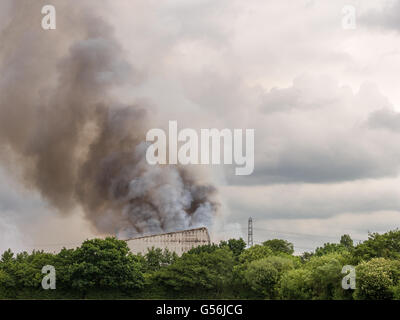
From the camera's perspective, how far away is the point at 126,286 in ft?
227

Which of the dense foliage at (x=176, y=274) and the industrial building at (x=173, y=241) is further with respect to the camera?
the industrial building at (x=173, y=241)

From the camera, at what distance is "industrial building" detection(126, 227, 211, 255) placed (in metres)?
89.0

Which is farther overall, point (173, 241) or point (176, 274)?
point (173, 241)

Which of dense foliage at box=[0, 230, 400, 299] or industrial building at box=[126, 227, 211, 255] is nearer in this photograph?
dense foliage at box=[0, 230, 400, 299]

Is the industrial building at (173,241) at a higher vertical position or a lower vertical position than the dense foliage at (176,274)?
higher

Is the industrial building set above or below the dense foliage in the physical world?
above

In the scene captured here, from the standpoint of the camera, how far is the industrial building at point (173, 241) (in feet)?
292

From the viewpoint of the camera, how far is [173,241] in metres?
91.6

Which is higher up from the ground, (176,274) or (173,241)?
(173,241)
